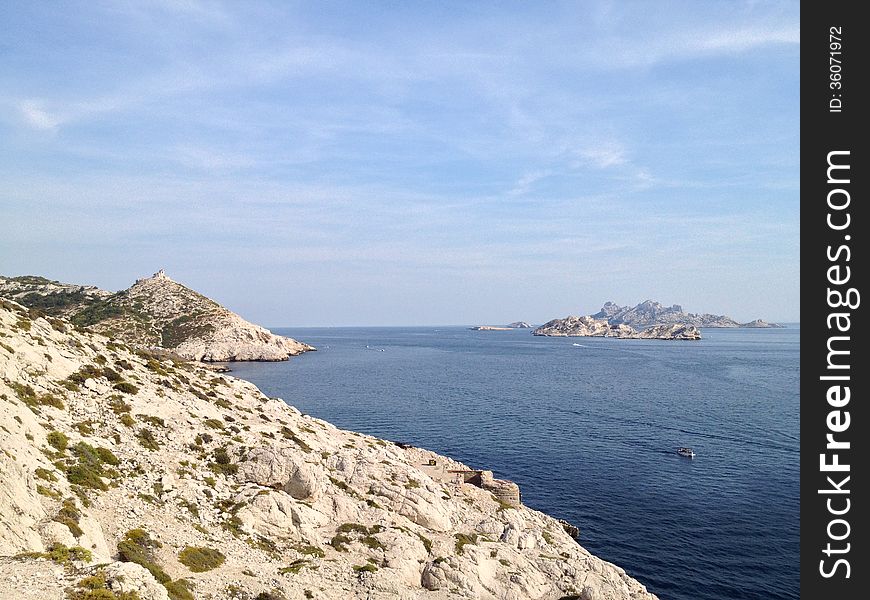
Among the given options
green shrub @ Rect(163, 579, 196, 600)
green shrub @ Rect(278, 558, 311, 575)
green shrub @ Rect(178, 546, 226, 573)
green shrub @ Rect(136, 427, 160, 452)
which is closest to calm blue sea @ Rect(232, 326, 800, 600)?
green shrub @ Rect(278, 558, 311, 575)

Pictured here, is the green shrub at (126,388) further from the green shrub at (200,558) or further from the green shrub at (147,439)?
the green shrub at (200,558)

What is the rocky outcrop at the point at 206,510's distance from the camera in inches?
930

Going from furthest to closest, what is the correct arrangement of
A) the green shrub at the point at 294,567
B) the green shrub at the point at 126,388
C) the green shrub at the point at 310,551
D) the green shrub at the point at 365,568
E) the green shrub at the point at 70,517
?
the green shrub at the point at 126,388 → the green shrub at the point at 310,551 → the green shrub at the point at 365,568 → the green shrub at the point at 294,567 → the green shrub at the point at 70,517

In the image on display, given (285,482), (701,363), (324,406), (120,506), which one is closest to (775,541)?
(285,482)

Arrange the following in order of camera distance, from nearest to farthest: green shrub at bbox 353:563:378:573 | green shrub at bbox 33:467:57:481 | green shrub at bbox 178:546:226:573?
green shrub at bbox 178:546:226:573
green shrub at bbox 33:467:57:481
green shrub at bbox 353:563:378:573

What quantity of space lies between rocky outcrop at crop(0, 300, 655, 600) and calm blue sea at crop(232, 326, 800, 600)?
37.0 ft

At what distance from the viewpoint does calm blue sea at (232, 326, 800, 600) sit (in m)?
46.6

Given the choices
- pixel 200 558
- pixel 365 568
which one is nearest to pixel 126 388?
pixel 200 558

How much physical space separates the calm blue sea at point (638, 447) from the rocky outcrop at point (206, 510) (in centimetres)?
1127

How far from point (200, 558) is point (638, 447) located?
71.0m

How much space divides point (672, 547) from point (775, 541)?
10271 millimetres

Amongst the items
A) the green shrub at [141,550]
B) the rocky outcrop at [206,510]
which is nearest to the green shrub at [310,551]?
the rocky outcrop at [206,510]

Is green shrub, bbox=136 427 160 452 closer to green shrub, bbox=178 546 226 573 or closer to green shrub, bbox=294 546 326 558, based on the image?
green shrub, bbox=178 546 226 573

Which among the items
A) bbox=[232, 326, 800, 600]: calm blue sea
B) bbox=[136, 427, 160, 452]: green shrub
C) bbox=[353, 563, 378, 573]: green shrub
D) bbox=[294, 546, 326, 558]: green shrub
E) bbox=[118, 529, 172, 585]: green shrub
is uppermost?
bbox=[136, 427, 160, 452]: green shrub
